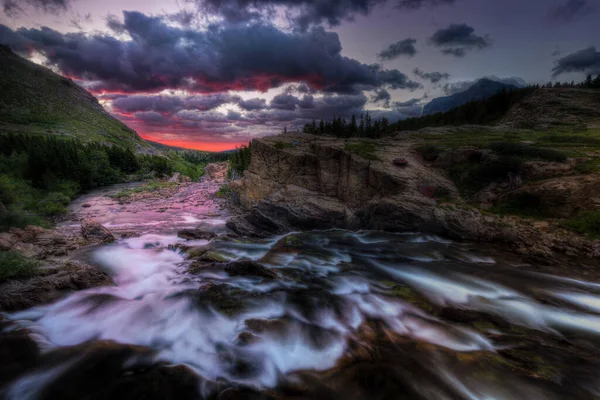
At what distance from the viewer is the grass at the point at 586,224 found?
416 inches

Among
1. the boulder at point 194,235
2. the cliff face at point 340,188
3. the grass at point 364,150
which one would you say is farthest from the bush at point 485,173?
the boulder at point 194,235

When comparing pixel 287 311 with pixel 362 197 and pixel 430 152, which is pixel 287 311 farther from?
pixel 430 152

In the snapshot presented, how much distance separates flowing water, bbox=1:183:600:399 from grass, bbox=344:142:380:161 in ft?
27.4

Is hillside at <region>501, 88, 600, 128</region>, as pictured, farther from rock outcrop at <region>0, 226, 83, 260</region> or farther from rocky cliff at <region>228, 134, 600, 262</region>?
rock outcrop at <region>0, 226, 83, 260</region>

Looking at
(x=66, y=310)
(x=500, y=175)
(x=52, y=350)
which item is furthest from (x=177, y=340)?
(x=500, y=175)

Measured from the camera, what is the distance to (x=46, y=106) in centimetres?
13225

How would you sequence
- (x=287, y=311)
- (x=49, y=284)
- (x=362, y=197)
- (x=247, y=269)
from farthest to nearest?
(x=362, y=197)
(x=247, y=269)
(x=49, y=284)
(x=287, y=311)

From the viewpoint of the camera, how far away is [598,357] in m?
5.68

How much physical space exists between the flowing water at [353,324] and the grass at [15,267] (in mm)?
1743

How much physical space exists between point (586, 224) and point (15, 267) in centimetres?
2203

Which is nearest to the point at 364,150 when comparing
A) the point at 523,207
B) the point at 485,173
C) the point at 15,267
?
the point at 485,173

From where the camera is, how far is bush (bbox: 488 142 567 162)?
14.5 m

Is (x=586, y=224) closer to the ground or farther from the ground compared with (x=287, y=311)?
farther from the ground

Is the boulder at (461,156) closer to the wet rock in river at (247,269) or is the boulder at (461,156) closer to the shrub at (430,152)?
the shrub at (430,152)
